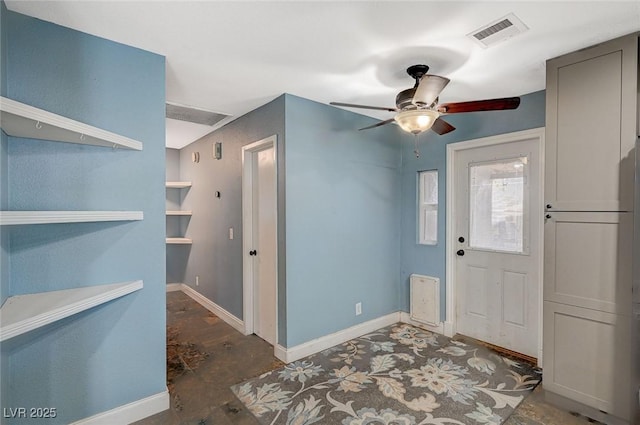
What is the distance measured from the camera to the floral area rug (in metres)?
2.14

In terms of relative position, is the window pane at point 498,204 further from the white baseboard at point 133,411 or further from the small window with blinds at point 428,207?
the white baseboard at point 133,411

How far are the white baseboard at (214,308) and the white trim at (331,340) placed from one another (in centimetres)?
89

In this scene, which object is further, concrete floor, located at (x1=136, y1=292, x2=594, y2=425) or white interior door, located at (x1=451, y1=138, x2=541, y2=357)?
white interior door, located at (x1=451, y1=138, x2=541, y2=357)

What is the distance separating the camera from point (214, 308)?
4.29 meters

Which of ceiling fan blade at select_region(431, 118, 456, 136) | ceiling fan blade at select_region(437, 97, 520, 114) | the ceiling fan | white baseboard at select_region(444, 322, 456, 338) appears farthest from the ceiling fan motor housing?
white baseboard at select_region(444, 322, 456, 338)

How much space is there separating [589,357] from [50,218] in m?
3.30

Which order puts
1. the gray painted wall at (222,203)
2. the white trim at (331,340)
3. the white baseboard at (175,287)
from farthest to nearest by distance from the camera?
the white baseboard at (175,287) → the gray painted wall at (222,203) → the white trim at (331,340)

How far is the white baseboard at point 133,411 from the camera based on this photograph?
6.41 feet

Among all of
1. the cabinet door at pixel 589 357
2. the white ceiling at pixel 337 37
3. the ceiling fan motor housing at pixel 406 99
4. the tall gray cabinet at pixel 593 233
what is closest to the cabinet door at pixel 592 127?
the tall gray cabinet at pixel 593 233

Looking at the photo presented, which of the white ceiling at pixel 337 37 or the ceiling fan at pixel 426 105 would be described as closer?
the white ceiling at pixel 337 37

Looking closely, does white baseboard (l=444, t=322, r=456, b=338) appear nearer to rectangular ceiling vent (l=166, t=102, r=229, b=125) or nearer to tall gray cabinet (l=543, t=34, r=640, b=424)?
tall gray cabinet (l=543, t=34, r=640, b=424)

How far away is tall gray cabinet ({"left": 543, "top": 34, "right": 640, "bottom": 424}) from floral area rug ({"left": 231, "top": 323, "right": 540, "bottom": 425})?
0.47 meters

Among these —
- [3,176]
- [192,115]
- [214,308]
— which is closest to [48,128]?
[3,176]

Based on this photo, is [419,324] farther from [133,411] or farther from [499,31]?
[499,31]
